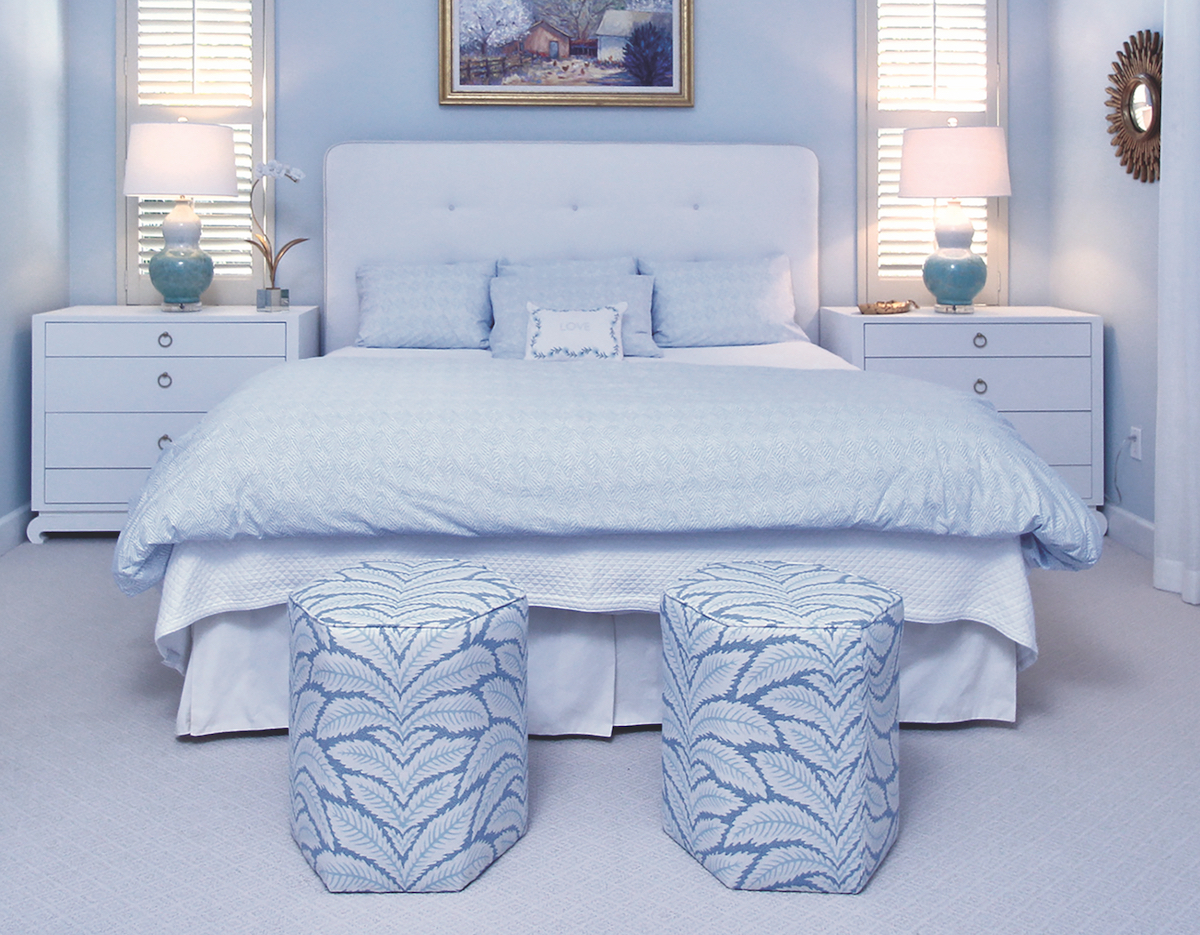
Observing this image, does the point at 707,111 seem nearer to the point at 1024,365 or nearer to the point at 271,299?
the point at 1024,365

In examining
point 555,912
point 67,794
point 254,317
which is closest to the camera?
point 555,912

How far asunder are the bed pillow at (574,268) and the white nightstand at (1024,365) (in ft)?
2.57

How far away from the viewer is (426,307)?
3975mm

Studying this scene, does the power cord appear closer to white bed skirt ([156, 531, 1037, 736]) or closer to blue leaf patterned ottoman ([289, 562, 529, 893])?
white bed skirt ([156, 531, 1037, 736])

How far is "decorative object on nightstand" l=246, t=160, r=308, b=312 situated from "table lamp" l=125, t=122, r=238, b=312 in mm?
130

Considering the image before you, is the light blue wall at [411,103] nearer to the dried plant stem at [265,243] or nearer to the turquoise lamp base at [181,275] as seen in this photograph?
the dried plant stem at [265,243]

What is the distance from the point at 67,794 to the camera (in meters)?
2.09

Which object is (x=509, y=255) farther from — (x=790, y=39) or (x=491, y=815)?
(x=491, y=815)

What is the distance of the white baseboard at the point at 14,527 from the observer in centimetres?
381

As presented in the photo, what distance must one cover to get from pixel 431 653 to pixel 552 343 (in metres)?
2.00

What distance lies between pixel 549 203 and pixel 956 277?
1420 millimetres

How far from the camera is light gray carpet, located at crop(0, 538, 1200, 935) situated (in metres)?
1.72

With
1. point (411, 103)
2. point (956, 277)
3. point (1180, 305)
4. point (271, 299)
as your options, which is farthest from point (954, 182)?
point (271, 299)

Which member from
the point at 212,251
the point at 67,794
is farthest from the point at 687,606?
the point at 212,251
